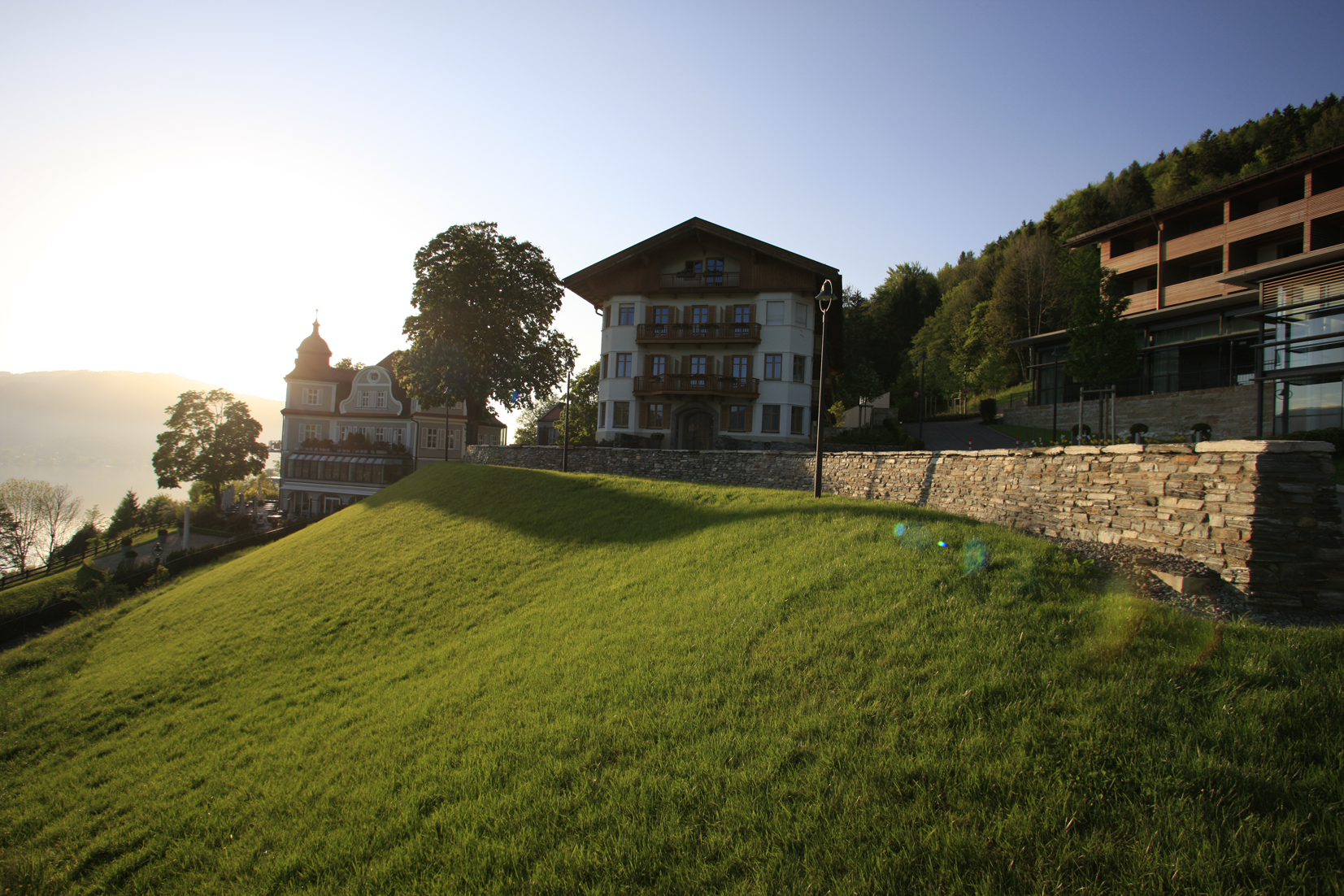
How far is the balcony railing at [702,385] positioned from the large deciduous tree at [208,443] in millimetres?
43213

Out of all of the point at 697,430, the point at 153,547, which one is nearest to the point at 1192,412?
the point at 697,430

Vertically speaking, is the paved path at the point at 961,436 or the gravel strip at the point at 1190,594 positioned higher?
the paved path at the point at 961,436

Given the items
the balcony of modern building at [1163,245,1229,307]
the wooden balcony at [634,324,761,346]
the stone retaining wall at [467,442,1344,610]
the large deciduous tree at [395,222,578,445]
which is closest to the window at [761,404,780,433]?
the wooden balcony at [634,324,761,346]

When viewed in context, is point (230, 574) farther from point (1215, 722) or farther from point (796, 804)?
point (1215, 722)

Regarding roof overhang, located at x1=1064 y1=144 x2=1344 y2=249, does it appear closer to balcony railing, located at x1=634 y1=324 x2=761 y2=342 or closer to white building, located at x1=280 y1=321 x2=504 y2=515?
balcony railing, located at x1=634 y1=324 x2=761 y2=342

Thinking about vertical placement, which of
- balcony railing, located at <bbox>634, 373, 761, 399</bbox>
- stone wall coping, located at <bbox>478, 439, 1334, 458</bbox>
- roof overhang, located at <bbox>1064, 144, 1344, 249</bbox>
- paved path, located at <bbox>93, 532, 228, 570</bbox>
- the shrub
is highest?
A: roof overhang, located at <bbox>1064, 144, 1344, 249</bbox>

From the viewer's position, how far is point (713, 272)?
109 ft

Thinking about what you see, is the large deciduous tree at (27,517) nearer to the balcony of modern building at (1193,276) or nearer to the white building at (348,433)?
the white building at (348,433)

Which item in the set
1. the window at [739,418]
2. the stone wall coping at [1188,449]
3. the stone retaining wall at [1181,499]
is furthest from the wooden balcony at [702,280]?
the stone wall coping at [1188,449]

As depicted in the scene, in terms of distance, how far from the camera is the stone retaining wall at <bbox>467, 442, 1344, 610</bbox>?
23.3 ft

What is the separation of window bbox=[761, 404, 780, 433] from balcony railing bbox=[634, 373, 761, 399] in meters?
0.91

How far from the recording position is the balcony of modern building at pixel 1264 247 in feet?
109

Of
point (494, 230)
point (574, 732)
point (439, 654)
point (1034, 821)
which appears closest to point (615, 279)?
point (494, 230)

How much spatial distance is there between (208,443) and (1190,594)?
2580 inches
